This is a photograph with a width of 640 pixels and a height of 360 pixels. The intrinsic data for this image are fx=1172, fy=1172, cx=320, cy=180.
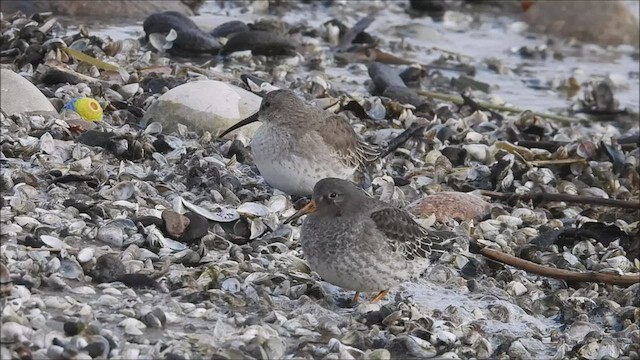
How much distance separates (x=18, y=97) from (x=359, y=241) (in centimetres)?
331

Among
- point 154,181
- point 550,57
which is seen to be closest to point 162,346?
point 154,181

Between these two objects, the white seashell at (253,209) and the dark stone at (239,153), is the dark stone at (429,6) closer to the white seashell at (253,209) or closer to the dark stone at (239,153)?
the dark stone at (239,153)

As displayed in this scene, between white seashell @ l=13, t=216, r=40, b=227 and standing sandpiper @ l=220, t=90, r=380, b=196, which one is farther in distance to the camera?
standing sandpiper @ l=220, t=90, r=380, b=196

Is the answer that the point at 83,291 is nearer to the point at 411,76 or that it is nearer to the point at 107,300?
the point at 107,300

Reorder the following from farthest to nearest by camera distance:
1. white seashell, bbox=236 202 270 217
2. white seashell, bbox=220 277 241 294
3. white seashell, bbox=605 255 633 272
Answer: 1. white seashell, bbox=605 255 633 272
2. white seashell, bbox=236 202 270 217
3. white seashell, bbox=220 277 241 294

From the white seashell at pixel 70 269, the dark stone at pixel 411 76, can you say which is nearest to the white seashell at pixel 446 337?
the white seashell at pixel 70 269

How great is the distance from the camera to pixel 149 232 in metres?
6.76

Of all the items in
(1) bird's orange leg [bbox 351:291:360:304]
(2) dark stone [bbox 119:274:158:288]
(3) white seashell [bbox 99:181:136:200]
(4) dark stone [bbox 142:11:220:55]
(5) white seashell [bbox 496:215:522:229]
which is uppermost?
(2) dark stone [bbox 119:274:158:288]

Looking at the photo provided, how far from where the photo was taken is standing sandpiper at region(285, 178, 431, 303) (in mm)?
6301

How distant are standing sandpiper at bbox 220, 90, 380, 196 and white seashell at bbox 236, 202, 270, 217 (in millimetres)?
389

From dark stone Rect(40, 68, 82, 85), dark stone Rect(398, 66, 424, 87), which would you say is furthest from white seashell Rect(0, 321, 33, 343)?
dark stone Rect(398, 66, 424, 87)

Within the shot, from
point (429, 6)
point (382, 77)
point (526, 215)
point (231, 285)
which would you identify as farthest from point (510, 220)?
point (429, 6)

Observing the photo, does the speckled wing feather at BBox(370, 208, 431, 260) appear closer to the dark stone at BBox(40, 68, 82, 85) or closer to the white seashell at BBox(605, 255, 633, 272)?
the white seashell at BBox(605, 255, 633, 272)

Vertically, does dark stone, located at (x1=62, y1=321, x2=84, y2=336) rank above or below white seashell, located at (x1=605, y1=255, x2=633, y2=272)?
above
